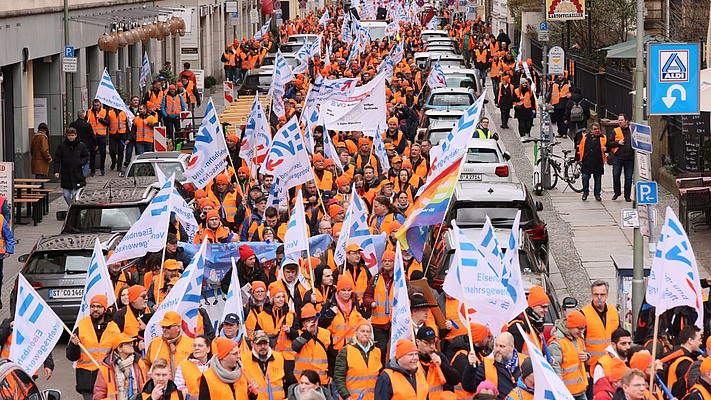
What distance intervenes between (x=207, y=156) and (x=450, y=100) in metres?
12.9

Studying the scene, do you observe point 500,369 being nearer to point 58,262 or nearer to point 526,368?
point 526,368

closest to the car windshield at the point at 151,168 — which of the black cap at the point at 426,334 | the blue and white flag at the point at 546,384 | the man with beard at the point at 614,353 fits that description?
the black cap at the point at 426,334

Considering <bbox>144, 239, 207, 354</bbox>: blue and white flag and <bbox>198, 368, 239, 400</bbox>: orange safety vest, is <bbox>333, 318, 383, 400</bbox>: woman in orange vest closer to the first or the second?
<bbox>198, 368, 239, 400</bbox>: orange safety vest

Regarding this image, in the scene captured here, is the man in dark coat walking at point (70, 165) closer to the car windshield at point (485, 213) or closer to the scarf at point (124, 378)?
the car windshield at point (485, 213)

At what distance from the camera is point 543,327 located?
12.9m

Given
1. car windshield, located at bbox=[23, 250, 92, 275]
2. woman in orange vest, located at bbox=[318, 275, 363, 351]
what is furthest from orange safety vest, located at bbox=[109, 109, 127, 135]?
woman in orange vest, located at bbox=[318, 275, 363, 351]

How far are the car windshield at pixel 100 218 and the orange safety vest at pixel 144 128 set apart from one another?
38.1ft

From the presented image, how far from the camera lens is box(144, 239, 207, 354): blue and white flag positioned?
12.6 m

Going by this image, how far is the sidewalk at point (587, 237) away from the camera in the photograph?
20531 mm

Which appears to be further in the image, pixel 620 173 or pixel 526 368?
pixel 620 173

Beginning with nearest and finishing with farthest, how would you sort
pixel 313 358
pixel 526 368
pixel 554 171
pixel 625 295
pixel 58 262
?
pixel 526 368, pixel 313 358, pixel 625 295, pixel 58 262, pixel 554 171

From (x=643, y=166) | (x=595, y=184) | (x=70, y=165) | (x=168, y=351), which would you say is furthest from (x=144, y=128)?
(x=168, y=351)

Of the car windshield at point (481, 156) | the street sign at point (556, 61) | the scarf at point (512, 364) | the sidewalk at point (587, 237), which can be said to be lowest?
the sidewalk at point (587, 237)

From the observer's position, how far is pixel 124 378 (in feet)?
39.1
